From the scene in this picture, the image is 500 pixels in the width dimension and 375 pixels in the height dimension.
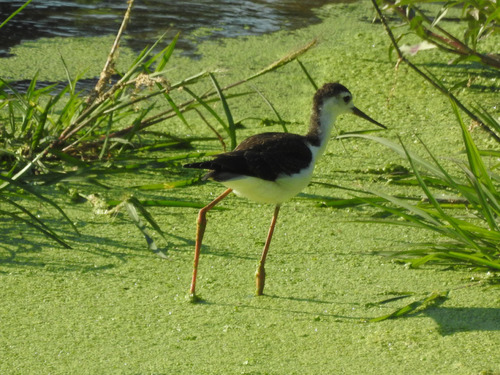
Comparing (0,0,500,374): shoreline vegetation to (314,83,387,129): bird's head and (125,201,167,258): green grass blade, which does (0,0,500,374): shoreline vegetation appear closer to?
(125,201,167,258): green grass blade

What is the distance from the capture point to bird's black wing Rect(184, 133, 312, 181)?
2.74 metres

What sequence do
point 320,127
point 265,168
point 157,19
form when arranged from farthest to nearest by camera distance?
point 157,19, point 320,127, point 265,168

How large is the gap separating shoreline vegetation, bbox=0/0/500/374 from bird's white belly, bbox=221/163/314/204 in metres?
0.22

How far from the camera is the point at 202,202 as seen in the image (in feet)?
11.8

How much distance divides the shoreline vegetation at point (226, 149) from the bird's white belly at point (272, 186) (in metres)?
0.22

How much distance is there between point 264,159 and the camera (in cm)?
284

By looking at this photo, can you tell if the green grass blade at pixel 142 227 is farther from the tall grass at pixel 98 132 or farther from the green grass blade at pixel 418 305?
the green grass blade at pixel 418 305

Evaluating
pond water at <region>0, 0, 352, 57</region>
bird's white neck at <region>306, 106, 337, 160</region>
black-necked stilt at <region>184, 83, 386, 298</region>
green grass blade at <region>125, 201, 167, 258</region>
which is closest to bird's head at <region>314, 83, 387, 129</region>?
bird's white neck at <region>306, 106, 337, 160</region>

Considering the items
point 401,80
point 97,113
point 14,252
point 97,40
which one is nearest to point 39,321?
point 14,252

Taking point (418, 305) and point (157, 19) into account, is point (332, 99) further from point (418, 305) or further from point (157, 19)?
point (157, 19)

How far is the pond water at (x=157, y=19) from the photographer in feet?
19.8

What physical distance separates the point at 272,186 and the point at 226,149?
1.09 m

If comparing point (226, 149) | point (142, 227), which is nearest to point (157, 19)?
point (226, 149)

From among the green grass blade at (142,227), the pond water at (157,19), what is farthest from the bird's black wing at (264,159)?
the pond water at (157,19)
